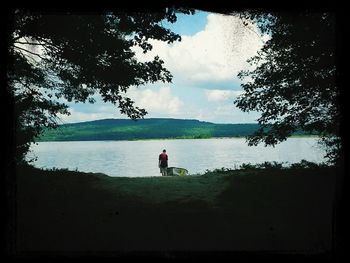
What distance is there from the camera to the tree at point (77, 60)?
9.16 metres

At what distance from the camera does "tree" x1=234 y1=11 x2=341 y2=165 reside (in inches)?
372

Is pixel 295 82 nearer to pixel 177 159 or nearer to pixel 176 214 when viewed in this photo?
pixel 176 214

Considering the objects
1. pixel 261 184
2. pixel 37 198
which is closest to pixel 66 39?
pixel 37 198

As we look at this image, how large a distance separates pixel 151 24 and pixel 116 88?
2.60m

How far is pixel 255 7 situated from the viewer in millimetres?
3381

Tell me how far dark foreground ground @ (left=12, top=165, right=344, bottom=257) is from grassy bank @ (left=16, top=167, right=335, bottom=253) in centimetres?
2

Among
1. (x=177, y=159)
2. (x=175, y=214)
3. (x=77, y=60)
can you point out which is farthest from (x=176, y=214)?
(x=177, y=159)

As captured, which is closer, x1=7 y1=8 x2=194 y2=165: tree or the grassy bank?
the grassy bank

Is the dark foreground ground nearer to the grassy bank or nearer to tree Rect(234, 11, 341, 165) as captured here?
the grassy bank

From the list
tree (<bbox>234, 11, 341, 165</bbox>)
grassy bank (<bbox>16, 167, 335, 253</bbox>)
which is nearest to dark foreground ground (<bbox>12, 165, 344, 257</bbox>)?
grassy bank (<bbox>16, 167, 335, 253</bbox>)

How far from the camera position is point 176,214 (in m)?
8.22

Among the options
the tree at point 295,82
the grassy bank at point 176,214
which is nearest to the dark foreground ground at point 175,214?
the grassy bank at point 176,214

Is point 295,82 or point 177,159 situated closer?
point 295,82

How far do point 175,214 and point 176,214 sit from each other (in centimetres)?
3
